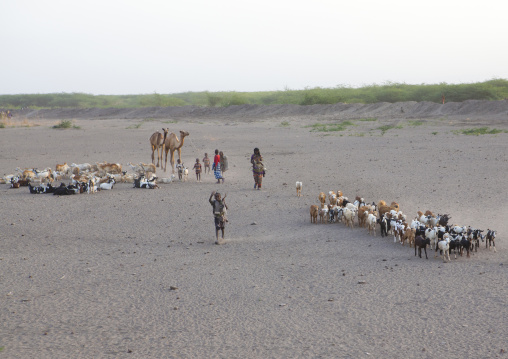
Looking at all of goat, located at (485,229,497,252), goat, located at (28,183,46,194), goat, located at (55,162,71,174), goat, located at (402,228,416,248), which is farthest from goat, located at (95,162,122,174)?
goat, located at (485,229,497,252)

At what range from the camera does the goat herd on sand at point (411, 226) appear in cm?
1153

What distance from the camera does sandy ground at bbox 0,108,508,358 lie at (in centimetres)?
789

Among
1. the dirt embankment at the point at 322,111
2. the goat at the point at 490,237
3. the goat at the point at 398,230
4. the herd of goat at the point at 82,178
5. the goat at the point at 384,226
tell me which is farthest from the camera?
the dirt embankment at the point at 322,111

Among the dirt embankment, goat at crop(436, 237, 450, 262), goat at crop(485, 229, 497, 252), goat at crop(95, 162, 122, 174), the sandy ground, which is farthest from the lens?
the dirt embankment

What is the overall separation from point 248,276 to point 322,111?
4833 cm

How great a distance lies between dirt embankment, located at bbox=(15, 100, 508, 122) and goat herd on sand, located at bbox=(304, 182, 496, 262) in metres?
31.2

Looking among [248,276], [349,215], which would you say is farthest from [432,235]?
[248,276]

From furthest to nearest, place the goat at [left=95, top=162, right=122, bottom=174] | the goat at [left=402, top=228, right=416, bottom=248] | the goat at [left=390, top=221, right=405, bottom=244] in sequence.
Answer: the goat at [left=95, top=162, right=122, bottom=174], the goat at [left=390, top=221, right=405, bottom=244], the goat at [left=402, top=228, right=416, bottom=248]

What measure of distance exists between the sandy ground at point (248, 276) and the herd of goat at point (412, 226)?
0.30 m

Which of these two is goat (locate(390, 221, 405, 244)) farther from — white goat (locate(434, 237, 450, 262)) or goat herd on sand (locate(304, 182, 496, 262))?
white goat (locate(434, 237, 450, 262))

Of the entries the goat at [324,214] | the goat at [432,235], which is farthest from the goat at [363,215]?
the goat at [432,235]

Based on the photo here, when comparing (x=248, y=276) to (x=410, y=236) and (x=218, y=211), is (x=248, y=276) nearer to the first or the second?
(x=218, y=211)

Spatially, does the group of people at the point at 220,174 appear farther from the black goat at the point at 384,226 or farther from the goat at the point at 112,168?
the goat at the point at 112,168

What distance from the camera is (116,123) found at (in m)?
54.4
